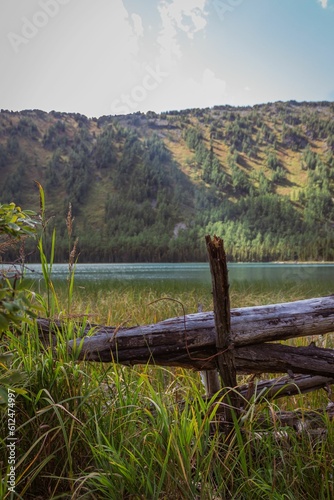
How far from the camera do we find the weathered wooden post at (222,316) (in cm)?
262

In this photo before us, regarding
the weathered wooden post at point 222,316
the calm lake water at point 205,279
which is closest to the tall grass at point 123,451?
the weathered wooden post at point 222,316

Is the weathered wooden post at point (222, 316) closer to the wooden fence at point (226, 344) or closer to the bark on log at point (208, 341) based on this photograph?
the wooden fence at point (226, 344)

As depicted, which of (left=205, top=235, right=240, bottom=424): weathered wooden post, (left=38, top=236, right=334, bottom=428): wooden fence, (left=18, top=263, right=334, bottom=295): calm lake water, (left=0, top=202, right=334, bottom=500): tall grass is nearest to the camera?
(left=0, top=202, right=334, bottom=500): tall grass

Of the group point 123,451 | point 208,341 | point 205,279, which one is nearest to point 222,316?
point 208,341

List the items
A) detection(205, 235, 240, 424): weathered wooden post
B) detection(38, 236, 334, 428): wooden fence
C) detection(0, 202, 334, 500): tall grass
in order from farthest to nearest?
detection(38, 236, 334, 428): wooden fence < detection(205, 235, 240, 424): weathered wooden post < detection(0, 202, 334, 500): tall grass

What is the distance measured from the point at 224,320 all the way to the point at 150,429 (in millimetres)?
835

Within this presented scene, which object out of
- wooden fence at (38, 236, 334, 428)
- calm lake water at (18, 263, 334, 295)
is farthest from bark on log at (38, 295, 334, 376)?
calm lake water at (18, 263, 334, 295)

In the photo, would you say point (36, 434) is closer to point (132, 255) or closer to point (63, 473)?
point (63, 473)

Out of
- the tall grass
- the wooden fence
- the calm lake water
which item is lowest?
the calm lake water

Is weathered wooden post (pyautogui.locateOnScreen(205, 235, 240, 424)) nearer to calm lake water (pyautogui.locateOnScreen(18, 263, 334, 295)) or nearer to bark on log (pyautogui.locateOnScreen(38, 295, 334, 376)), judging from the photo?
bark on log (pyautogui.locateOnScreen(38, 295, 334, 376))

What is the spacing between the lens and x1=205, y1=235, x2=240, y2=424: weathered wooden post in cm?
262

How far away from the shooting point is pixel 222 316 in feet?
9.14

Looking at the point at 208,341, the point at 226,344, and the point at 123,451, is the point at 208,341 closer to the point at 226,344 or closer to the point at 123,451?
the point at 226,344

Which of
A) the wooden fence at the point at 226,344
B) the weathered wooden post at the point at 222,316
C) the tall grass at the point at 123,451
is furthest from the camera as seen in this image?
the wooden fence at the point at 226,344
